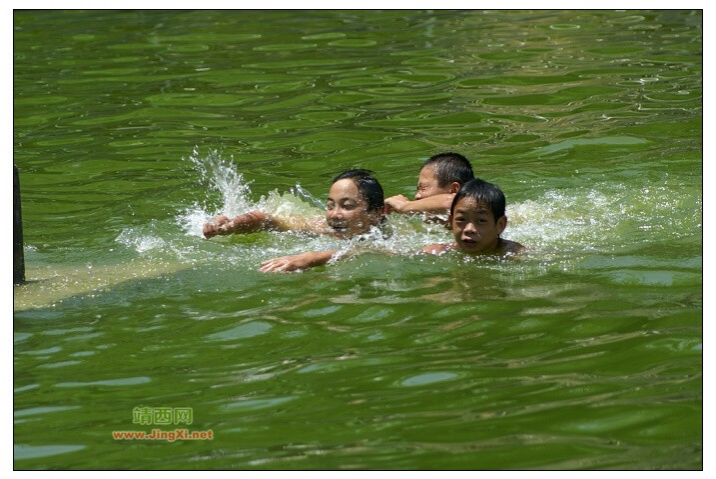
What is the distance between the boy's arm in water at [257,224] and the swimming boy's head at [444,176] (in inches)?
40.0

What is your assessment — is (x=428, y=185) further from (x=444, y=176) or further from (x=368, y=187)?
(x=368, y=187)

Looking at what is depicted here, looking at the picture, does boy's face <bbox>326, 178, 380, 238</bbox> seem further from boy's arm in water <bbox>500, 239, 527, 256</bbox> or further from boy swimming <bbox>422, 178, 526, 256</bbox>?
boy's arm in water <bbox>500, 239, 527, 256</bbox>

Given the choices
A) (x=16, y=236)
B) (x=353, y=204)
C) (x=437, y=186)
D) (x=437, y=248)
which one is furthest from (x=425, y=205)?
(x=16, y=236)

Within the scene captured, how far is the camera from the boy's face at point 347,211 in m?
Answer: 8.77

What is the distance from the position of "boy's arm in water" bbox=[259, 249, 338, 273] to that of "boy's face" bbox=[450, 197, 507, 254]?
0.98m

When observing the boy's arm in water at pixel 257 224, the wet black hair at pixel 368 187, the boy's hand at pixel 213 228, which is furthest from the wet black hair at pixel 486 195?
the boy's hand at pixel 213 228

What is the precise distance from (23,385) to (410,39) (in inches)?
427

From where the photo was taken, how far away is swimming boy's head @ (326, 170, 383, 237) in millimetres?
8781

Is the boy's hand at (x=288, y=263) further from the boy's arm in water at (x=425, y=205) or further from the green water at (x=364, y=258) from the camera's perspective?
the boy's arm in water at (x=425, y=205)

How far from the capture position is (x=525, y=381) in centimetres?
576

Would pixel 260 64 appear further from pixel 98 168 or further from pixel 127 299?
pixel 127 299

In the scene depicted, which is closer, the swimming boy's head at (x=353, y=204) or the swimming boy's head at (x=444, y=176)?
the swimming boy's head at (x=353, y=204)

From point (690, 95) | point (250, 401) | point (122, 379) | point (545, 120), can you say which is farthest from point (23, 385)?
point (690, 95)

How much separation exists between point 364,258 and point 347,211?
2.50 feet
